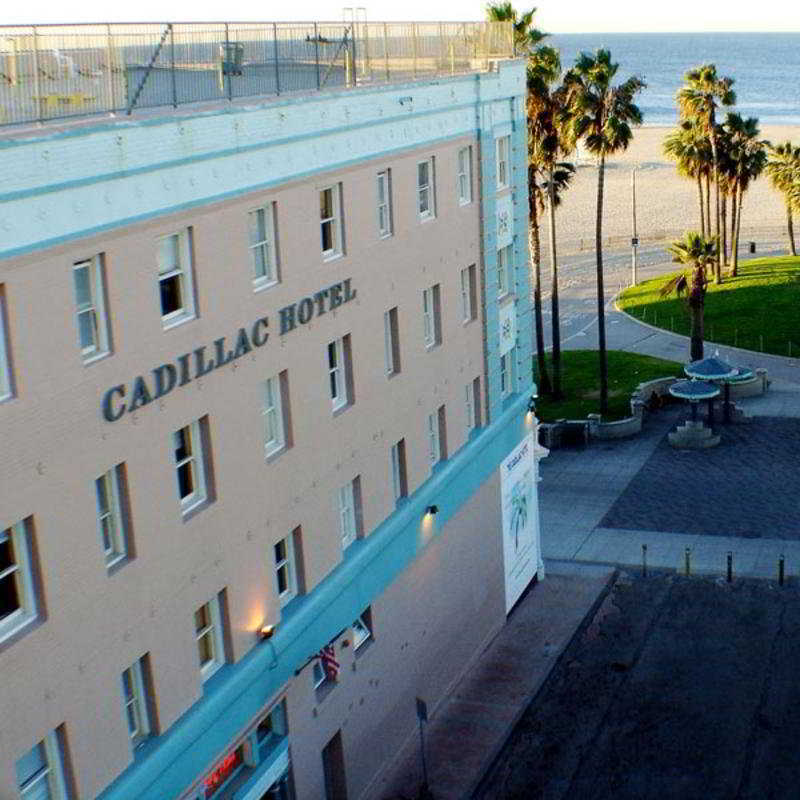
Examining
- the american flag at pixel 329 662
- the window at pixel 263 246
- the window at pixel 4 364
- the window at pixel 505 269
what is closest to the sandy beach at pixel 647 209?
the window at pixel 505 269

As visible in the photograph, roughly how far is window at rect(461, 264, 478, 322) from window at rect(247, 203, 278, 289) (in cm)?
966

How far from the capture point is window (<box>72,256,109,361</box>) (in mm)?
18328

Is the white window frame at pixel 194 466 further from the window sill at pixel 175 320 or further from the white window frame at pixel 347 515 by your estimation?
the white window frame at pixel 347 515

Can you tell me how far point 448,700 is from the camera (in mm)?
31844

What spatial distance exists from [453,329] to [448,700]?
8585 millimetres

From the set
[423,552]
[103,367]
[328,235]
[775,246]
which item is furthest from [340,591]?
[775,246]

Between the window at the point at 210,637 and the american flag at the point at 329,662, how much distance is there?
11.1 ft

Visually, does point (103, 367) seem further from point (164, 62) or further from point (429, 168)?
point (429, 168)

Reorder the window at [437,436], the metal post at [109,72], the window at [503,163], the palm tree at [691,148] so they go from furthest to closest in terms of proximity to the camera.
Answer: the palm tree at [691,148]
the window at [503,163]
the window at [437,436]
the metal post at [109,72]

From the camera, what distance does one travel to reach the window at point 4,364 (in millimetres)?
16797

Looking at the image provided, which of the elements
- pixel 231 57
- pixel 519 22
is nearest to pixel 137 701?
pixel 231 57

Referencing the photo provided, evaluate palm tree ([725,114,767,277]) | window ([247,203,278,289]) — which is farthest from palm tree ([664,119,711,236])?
window ([247,203,278,289])

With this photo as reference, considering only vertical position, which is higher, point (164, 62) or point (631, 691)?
point (164, 62)

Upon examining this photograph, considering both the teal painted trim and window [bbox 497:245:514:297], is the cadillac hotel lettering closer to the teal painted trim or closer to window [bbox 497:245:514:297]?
the teal painted trim
